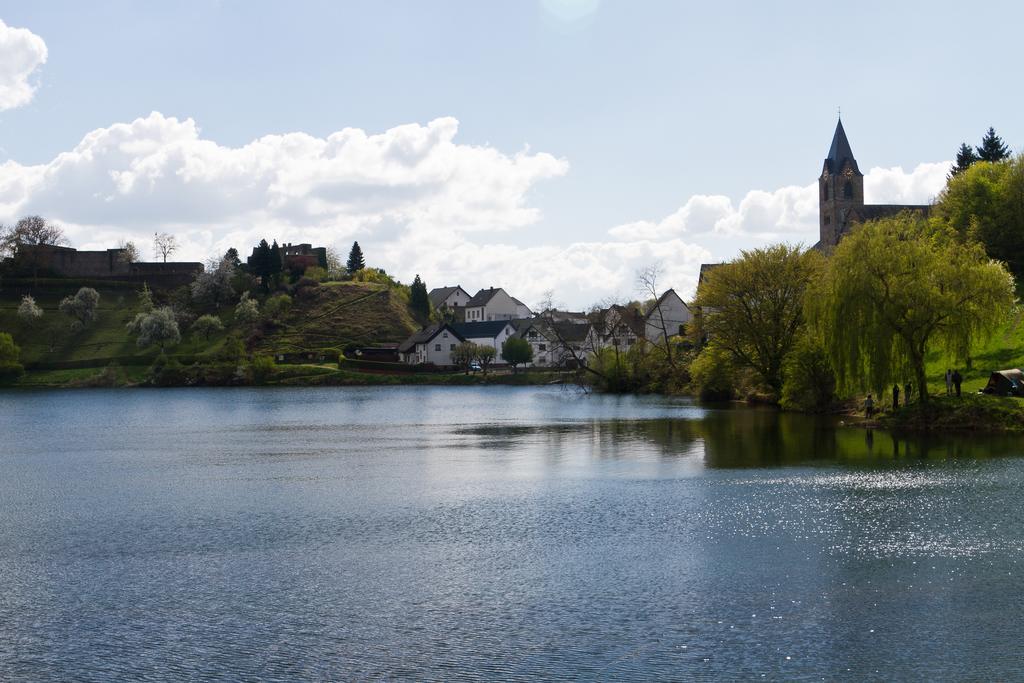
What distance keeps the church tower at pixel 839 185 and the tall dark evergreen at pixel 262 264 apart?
90399 mm

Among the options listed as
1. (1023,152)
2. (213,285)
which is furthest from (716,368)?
(213,285)

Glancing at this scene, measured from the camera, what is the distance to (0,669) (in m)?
15.5

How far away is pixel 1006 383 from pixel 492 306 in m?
142

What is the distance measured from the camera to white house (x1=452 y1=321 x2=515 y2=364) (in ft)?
488

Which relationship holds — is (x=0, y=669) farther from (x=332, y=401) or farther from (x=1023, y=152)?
(x=1023, y=152)

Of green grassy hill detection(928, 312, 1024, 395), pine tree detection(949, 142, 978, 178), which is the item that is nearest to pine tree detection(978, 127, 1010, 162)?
pine tree detection(949, 142, 978, 178)

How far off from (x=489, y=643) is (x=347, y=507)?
46.0 ft

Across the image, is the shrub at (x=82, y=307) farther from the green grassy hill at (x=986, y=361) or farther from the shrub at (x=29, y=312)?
the green grassy hill at (x=986, y=361)

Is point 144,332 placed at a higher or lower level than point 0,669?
higher

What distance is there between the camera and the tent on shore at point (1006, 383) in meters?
46.8

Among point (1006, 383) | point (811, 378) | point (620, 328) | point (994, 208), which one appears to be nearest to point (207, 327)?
point (620, 328)

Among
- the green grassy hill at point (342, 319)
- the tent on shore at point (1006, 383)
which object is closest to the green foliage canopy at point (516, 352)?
the green grassy hill at point (342, 319)

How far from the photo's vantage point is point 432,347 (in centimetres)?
14162

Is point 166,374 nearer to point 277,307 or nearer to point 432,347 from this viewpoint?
point 277,307
